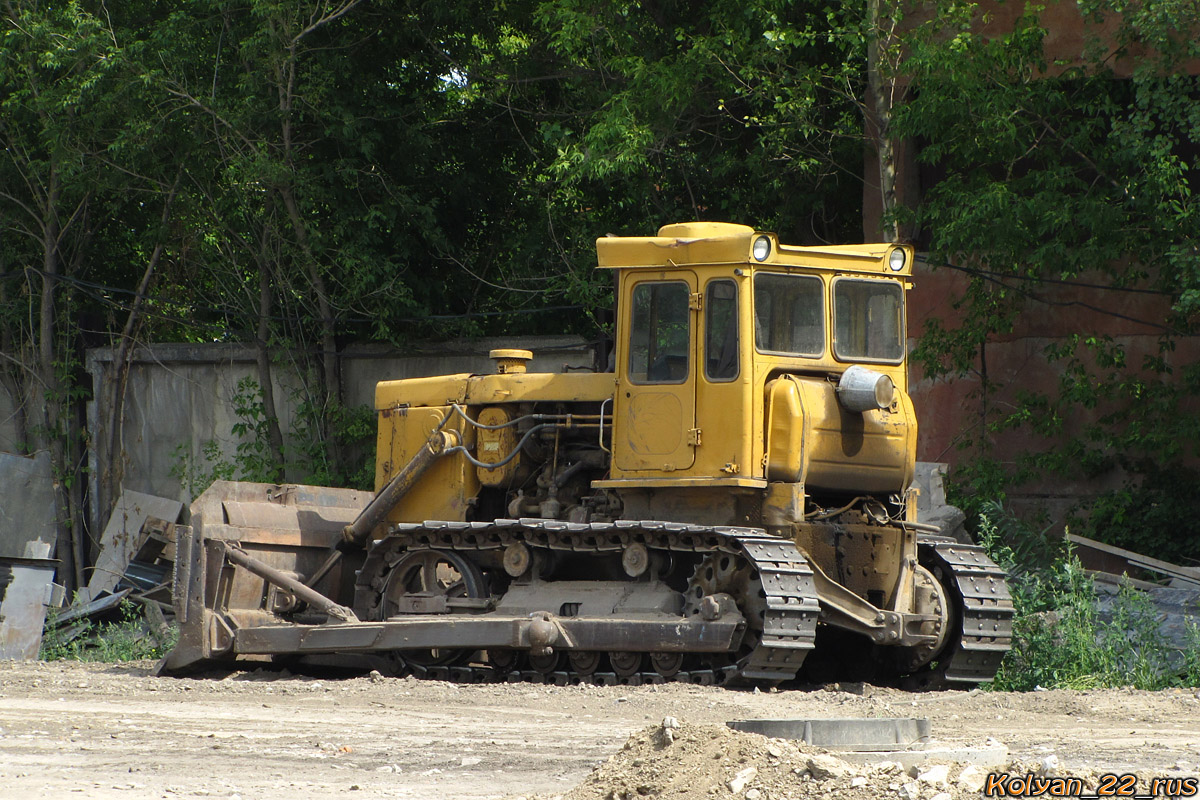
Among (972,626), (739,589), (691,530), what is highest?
(691,530)

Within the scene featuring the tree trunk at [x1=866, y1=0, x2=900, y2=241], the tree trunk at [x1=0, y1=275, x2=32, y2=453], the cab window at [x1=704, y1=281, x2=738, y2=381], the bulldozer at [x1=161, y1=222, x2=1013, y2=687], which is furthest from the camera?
the tree trunk at [x1=0, y1=275, x2=32, y2=453]

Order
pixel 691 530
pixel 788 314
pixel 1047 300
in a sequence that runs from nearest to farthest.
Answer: pixel 691 530, pixel 788 314, pixel 1047 300

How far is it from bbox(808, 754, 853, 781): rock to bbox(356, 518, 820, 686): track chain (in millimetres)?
3502

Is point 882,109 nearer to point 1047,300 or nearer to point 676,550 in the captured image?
point 1047,300

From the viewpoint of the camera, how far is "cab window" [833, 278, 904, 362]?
1014cm

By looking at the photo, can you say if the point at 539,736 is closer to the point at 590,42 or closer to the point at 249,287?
the point at 590,42

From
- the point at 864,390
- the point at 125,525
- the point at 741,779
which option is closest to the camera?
the point at 741,779

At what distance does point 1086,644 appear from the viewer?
1029 cm

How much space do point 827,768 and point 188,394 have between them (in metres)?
14.5

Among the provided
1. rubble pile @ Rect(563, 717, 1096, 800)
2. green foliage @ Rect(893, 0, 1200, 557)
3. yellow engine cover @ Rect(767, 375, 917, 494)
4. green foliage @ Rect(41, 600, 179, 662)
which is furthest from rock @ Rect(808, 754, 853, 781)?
green foliage @ Rect(41, 600, 179, 662)

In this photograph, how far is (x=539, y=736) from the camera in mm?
7488

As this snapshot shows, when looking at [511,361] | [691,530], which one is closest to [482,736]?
[691,530]

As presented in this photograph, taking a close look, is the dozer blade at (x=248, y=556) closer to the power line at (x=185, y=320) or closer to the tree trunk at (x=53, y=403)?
the power line at (x=185, y=320)

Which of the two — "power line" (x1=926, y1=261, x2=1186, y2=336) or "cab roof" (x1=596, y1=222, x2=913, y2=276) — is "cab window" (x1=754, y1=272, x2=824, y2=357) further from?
"power line" (x1=926, y1=261, x2=1186, y2=336)
